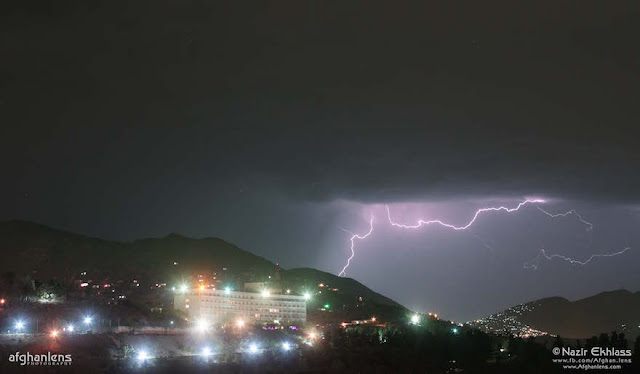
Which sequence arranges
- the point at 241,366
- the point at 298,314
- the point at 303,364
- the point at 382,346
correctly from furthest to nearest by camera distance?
the point at 298,314
the point at 382,346
the point at 303,364
the point at 241,366

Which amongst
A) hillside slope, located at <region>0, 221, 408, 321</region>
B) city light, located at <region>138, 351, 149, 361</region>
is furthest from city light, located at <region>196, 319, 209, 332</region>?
hillside slope, located at <region>0, 221, 408, 321</region>

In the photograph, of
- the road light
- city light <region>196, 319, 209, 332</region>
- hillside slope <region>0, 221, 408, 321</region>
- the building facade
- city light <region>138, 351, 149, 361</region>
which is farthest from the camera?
hillside slope <region>0, 221, 408, 321</region>

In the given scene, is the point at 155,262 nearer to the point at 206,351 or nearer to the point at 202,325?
the point at 202,325

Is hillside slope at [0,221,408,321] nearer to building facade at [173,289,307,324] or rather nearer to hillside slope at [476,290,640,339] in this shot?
building facade at [173,289,307,324]

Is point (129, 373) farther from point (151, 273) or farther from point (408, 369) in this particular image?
point (151, 273)

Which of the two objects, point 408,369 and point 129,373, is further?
point 408,369

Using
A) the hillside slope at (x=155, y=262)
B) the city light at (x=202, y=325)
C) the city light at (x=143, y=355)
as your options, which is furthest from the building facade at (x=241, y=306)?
the city light at (x=143, y=355)

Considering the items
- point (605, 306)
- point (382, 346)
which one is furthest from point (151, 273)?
point (605, 306)

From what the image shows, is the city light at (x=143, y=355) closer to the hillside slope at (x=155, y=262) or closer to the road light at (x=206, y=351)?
the road light at (x=206, y=351)

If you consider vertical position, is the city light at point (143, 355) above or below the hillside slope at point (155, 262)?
below
